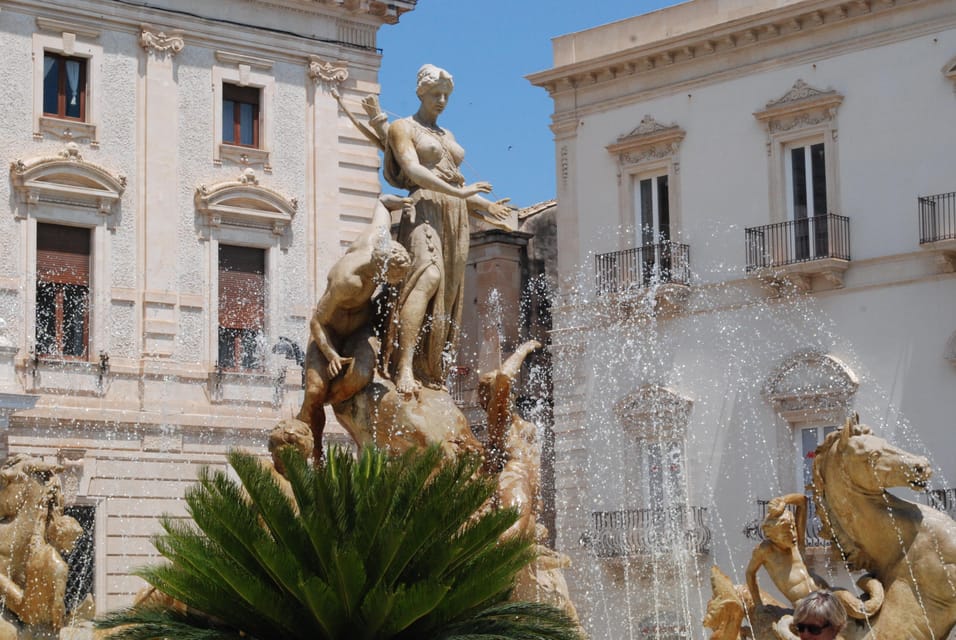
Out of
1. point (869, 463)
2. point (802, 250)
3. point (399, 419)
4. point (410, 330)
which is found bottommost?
point (869, 463)

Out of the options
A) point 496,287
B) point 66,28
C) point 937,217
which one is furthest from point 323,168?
point 937,217

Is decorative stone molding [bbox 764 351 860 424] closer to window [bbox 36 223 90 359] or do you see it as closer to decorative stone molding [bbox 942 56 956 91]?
decorative stone molding [bbox 942 56 956 91]

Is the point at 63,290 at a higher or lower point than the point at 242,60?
lower

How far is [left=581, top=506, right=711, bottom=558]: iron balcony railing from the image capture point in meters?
28.4

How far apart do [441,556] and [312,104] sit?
834 inches

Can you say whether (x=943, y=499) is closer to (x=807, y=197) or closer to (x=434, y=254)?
(x=807, y=197)

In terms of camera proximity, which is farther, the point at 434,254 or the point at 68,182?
the point at 68,182

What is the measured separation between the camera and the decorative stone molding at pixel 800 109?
92.1ft

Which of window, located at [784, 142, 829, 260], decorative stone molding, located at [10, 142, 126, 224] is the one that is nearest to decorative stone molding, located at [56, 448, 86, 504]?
decorative stone molding, located at [10, 142, 126, 224]

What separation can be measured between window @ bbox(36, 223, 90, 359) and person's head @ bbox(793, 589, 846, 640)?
846 inches

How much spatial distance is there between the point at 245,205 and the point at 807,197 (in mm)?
8277

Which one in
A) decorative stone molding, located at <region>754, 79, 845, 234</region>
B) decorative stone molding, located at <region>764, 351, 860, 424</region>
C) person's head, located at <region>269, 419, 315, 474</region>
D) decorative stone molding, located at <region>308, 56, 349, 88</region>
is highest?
decorative stone molding, located at <region>308, 56, 349, 88</region>

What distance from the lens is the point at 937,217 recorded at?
2662 centimetres

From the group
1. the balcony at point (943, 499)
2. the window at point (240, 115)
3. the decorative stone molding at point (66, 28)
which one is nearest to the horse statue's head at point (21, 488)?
the balcony at point (943, 499)
